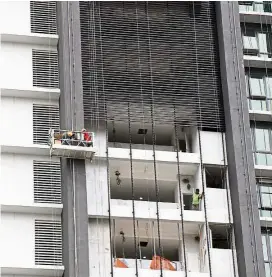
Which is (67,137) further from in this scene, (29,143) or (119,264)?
(119,264)

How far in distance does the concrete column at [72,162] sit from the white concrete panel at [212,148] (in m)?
7.18

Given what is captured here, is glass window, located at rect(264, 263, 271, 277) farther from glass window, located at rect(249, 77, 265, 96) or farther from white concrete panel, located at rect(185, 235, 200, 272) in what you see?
glass window, located at rect(249, 77, 265, 96)

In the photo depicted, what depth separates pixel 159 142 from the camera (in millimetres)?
64125

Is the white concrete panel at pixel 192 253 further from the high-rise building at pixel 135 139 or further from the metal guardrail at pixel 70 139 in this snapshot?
the metal guardrail at pixel 70 139

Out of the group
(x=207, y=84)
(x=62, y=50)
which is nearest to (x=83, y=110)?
(x=62, y=50)

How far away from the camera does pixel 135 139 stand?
63.6m

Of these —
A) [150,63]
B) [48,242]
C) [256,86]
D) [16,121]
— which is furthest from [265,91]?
[48,242]

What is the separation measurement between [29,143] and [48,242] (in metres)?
5.73

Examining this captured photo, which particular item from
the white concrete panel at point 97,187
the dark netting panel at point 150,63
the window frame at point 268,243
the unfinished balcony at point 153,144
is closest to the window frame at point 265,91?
the dark netting panel at point 150,63

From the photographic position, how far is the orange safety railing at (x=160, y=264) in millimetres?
57812

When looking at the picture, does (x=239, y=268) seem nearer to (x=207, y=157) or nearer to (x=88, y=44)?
(x=207, y=157)

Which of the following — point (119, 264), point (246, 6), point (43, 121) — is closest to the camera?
point (119, 264)

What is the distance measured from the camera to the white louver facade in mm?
57812

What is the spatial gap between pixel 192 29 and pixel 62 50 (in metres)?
8.14
